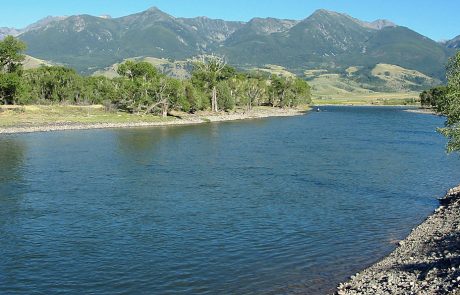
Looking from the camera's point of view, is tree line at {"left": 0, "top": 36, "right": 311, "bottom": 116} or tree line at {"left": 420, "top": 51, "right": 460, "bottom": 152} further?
tree line at {"left": 0, "top": 36, "right": 311, "bottom": 116}

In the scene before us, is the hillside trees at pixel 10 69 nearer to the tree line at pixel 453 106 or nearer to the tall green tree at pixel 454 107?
the tree line at pixel 453 106

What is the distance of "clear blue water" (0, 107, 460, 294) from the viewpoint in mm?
29828

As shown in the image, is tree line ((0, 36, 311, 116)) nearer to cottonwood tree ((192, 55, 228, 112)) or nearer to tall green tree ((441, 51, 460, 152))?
cottonwood tree ((192, 55, 228, 112))

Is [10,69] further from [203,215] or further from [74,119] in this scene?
[203,215]

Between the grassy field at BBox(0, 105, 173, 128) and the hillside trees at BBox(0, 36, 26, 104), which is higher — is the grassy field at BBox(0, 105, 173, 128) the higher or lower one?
the lower one

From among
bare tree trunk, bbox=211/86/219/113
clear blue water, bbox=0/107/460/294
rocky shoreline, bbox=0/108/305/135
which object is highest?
bare tree trunk, bbox=211/86/219/113

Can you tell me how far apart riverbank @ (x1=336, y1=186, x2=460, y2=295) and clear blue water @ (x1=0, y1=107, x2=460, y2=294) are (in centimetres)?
177

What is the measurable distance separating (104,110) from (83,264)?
470 ft

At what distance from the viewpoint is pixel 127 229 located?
3950 centimetres

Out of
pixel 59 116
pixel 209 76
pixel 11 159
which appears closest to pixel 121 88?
pixel 59 116

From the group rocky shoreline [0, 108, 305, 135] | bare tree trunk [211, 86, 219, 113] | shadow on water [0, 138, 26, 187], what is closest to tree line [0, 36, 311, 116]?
bare tree trunk [211, 86, 219, 113]

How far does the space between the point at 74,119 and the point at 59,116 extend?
724 centimetres

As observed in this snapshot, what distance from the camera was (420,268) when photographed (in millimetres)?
27391

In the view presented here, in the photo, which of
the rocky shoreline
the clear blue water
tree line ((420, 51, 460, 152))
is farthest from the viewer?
the rocky shoreline
